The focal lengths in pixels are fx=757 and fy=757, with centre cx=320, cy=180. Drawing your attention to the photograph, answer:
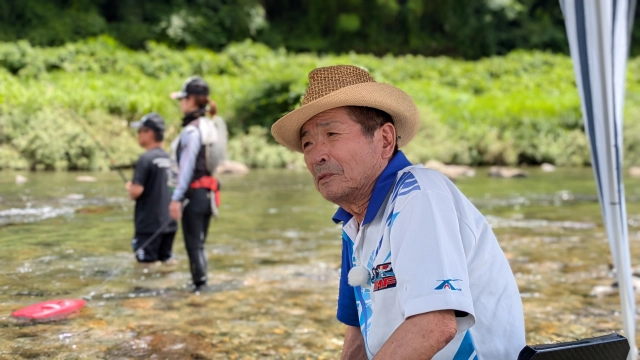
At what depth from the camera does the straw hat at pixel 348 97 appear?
2.14 m

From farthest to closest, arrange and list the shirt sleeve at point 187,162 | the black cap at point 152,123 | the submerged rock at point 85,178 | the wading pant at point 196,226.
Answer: the submerged rock at point 85,178, the black cap at point 152,123, the wading pant at point 196,226, the shirt sleeve at point 187,162

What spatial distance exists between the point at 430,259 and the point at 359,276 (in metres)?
0.30

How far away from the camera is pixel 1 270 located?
530cm

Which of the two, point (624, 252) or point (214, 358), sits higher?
point (624, 252)

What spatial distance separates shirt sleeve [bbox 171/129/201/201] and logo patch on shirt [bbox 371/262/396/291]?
A: 13.8 ft

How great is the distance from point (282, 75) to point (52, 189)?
1445 cm

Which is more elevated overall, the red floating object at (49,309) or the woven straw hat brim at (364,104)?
the woven straw hat brim at (364,104)

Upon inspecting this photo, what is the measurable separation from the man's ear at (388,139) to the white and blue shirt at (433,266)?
0.15 ft

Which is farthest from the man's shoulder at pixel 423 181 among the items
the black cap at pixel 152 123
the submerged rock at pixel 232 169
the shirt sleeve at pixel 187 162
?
the submerged rock at pixel 232 169

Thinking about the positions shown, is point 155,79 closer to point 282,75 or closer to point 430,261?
point 282,75

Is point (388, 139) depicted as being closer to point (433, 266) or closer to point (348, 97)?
point (348, 97)

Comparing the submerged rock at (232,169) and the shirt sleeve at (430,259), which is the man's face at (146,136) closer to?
the shirt sleeve at (430,259)

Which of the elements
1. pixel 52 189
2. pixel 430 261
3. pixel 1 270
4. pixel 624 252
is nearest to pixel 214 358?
pixel 1 270

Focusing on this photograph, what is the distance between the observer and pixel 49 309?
5055 mm
